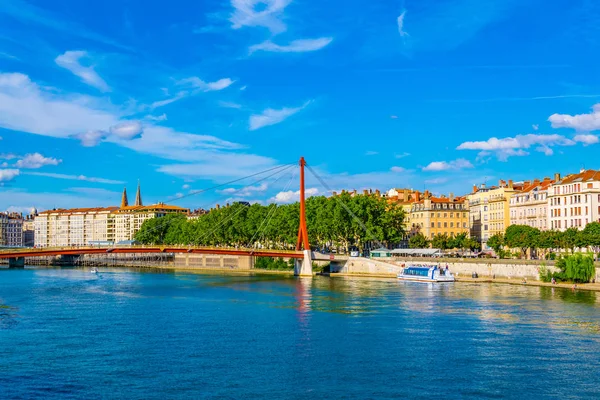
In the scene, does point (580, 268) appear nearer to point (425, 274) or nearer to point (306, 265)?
point (425, 274)

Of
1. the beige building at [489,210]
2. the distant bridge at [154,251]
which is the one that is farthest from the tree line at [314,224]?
the beige building at [489,210]

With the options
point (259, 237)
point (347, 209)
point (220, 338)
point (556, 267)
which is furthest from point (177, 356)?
point (259, 237)

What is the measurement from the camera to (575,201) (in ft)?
243

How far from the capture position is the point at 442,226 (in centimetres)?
10081

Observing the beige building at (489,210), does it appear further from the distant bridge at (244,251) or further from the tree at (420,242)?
the distant bridge at (244,251)

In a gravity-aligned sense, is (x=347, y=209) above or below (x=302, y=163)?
below

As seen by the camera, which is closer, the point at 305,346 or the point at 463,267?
the point at 305,346

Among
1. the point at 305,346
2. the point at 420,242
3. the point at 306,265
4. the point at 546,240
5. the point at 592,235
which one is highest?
the point at 592,235

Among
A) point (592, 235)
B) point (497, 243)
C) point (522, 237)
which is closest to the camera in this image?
point (592, 235)

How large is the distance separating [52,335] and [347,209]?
173ft

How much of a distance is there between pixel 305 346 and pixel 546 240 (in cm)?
4507

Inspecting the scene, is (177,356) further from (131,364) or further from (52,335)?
(52,335)

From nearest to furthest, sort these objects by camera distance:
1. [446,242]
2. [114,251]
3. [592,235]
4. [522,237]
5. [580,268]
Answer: [580,268], [592,235], [114,251], [522,237], [446,242]

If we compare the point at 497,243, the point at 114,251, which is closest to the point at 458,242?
the point at 497,243
